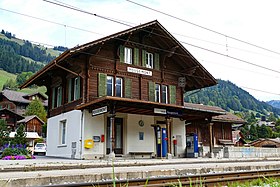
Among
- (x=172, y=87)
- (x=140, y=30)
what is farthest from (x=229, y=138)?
(x=140, y=30)

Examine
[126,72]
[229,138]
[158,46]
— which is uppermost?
[158,46]

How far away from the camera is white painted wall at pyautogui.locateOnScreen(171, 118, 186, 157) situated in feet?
72.4

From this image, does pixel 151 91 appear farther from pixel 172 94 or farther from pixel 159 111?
pixel 159 111

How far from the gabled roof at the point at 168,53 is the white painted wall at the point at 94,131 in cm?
358

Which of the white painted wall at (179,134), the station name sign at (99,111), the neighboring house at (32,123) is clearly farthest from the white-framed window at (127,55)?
the neighboring house at (32,123)

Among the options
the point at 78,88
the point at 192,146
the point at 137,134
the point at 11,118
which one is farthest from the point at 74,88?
the point at 11,118

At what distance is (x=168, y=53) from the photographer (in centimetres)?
2192

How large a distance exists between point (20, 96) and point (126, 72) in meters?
57.3

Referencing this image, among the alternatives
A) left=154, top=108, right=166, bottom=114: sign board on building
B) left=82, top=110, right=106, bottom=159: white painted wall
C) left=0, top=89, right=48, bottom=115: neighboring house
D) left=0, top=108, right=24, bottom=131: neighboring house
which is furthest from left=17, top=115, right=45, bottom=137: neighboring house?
left=154, top=108, right=166, bottom=114: sign board on building

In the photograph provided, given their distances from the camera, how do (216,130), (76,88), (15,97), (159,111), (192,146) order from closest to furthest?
(159,111)
(76,88)
(192,146)
(216,130)
(15,97)

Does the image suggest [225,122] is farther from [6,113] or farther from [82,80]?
[6,113]

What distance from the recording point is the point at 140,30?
20234 millimetres

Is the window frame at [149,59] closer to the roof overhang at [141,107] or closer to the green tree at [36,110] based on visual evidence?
the roof overhang at [141,107]

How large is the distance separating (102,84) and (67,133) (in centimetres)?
376
